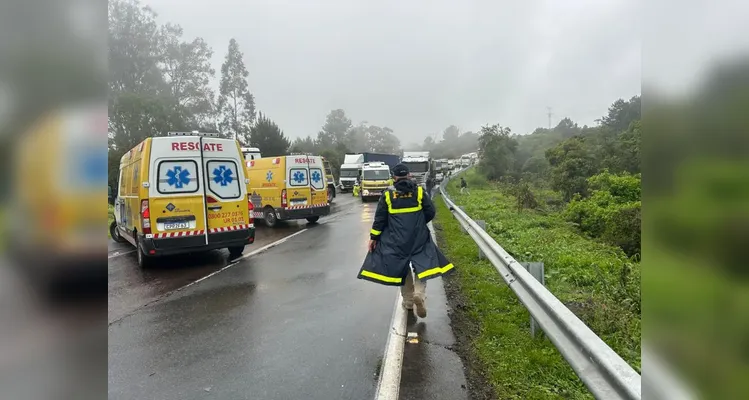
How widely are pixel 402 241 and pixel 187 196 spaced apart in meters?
5.10

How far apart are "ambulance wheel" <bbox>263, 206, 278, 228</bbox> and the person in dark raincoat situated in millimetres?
10308

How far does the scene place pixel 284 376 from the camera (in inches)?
150

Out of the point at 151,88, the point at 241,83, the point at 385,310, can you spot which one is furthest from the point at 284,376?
the point at 241,83

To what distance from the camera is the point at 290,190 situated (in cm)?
1455

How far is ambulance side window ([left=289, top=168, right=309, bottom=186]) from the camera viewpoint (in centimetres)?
1467

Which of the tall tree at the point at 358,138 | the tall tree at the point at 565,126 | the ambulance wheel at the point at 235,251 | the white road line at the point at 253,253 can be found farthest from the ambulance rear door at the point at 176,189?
the tall tree at the point at 358,138

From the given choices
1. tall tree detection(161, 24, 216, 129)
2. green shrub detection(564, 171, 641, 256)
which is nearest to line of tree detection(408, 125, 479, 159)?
tall tree detection(161, 24, 216, 129)

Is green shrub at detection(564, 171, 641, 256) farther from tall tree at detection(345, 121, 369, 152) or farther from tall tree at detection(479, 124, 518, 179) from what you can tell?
tall tree at detection(345, 121, 369, 152)

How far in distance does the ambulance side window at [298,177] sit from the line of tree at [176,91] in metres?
20.3

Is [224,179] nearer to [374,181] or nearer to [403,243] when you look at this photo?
[403,243]

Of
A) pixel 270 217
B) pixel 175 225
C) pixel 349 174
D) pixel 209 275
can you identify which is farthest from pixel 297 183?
pixel 349 174
